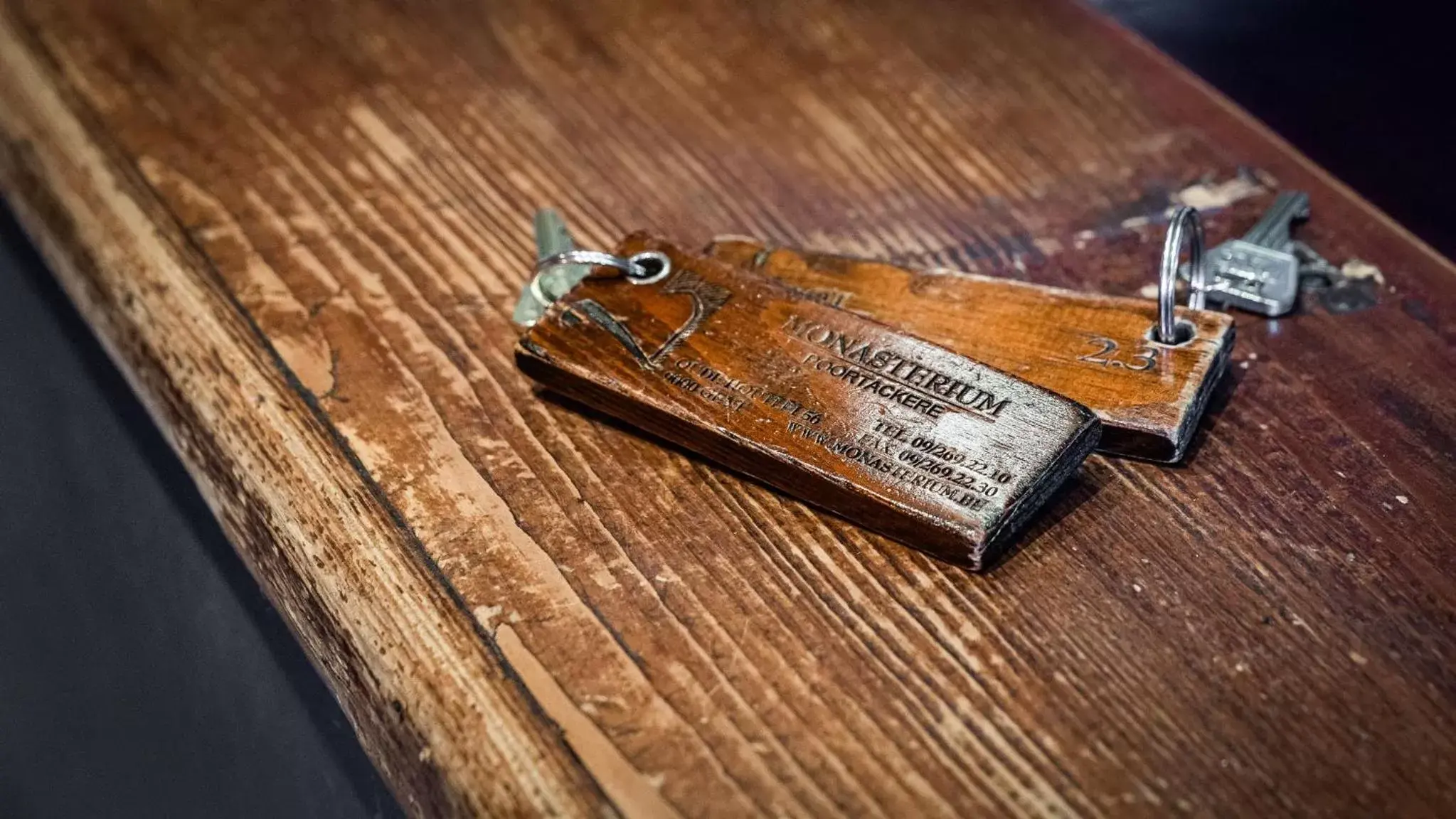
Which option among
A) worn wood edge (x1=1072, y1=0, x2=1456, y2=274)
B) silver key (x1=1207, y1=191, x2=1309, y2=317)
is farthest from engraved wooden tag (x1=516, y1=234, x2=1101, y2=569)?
worn wood edge (x1=1072, y1=0, x2=1456, y2=274)

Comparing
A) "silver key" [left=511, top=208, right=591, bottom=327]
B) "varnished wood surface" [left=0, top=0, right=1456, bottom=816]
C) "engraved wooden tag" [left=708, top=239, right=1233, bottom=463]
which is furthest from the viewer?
"silver key" [left=511, top=208, right=591, bottom=327]

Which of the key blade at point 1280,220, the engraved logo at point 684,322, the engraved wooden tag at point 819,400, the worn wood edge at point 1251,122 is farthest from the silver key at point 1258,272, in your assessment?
the engraved logo at point 684,322

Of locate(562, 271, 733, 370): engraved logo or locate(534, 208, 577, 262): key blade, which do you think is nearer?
locate(562, 271, 733, 370): engraved logo

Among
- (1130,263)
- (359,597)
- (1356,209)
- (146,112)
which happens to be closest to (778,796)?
(359,597)

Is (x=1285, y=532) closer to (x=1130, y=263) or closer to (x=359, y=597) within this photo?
(x=1130, y=263)

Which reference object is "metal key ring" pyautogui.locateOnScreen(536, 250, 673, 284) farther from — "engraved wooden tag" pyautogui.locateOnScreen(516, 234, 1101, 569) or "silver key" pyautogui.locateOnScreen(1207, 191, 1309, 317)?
"silver key" pyautogui.locateOnScreen(1207, 191, 1309, 317)

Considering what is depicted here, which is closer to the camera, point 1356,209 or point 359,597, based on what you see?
point 359,597

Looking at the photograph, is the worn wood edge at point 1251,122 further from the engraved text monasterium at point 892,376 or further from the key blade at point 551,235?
the key blade at point 551,235
